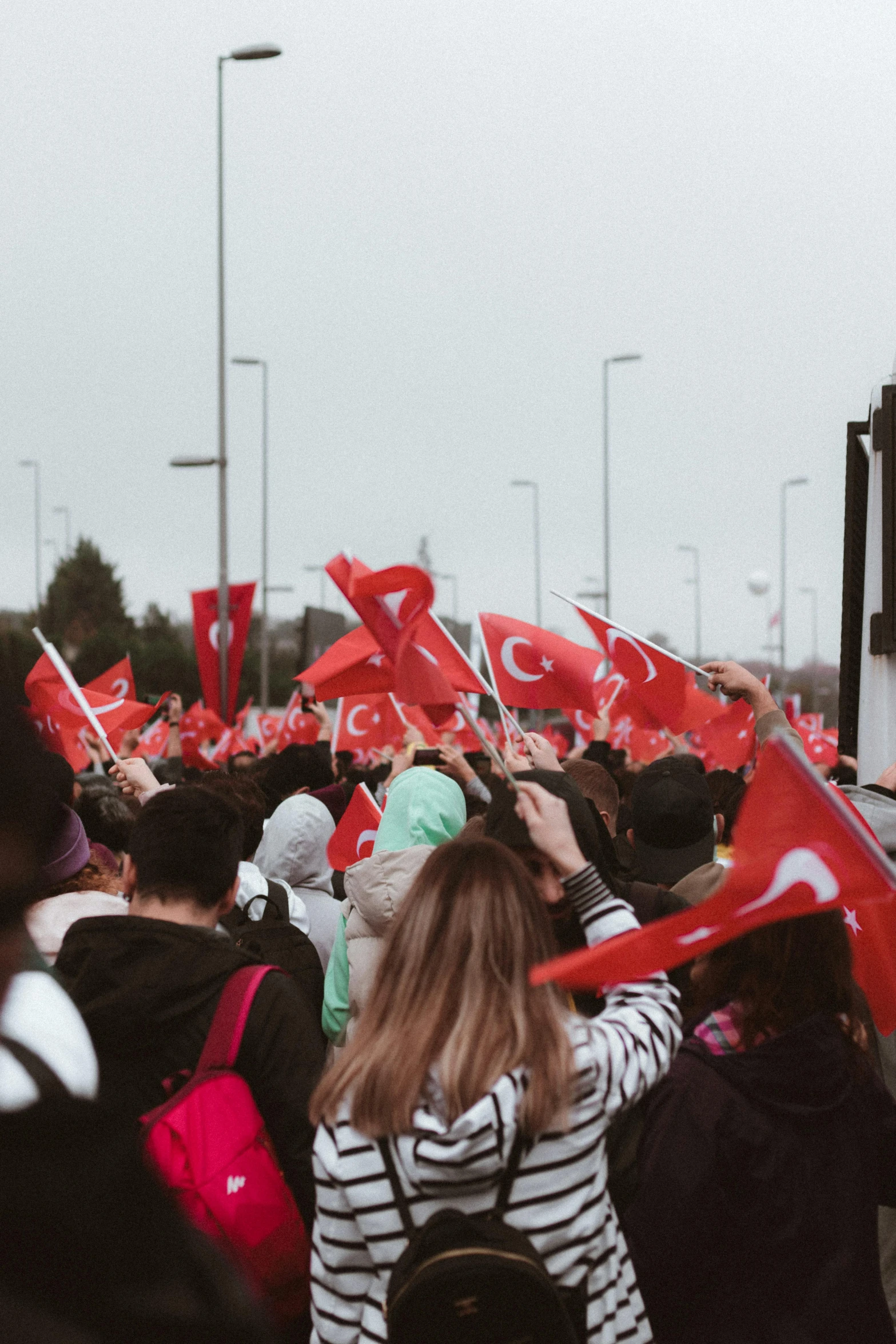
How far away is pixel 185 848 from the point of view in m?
2.85

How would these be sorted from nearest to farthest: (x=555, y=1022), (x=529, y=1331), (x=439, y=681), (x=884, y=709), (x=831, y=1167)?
(x=529, y=1331)
(x=555, y=1022)
(x=831, y=1167)
(x=439, y=681)
(x=884, y=709)

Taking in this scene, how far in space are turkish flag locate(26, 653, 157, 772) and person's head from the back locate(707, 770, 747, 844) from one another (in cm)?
320

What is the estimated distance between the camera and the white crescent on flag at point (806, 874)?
2070 millimetres

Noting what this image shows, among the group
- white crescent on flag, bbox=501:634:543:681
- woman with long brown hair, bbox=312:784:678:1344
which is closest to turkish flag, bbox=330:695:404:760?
white crescent on flag, bbox=501:634:543:681

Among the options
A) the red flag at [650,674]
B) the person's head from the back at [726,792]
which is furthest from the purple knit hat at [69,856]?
the red flag at [650,674]

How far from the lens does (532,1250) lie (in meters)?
2.16

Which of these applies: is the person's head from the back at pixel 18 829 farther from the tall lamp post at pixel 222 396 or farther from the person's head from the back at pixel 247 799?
the tall lamp post at pixel 222 396

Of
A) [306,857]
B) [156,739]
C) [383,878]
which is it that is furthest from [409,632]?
[156,739]

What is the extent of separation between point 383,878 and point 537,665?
2797 millimetres

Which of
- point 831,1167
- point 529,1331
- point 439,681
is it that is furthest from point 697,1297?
point 439,681

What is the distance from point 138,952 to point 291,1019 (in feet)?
1.04

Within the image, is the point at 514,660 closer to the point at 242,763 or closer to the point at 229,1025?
the point at 229,1025

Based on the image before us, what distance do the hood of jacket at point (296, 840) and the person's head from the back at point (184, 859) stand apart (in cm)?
221

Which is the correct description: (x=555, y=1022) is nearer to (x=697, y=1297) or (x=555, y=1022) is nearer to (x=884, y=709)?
(x=697, y=1297)
